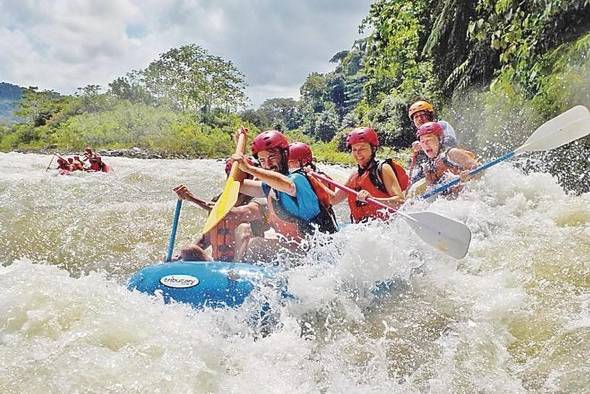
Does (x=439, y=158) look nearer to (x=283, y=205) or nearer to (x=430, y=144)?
(x=430, y=144)

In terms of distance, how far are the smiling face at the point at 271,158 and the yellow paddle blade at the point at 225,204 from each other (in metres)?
0.36

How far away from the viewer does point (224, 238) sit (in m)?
4.25

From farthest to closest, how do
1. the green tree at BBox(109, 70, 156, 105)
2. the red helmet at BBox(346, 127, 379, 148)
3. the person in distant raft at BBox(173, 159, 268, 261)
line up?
1. the green tree at BBox(109, 70, 156, 105)
2. the red helmet at BBox(346, 127, 379, 148)
3. the person in distant raft at BBox(173, 159, 268, 261)

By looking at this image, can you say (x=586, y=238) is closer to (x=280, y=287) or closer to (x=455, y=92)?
(x=280, y=287)

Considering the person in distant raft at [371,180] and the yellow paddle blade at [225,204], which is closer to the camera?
the yellow paddle blade at [225,204]

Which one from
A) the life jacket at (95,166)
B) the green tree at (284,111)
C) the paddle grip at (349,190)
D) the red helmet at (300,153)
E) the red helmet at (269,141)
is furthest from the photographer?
the green tree at (284,111)

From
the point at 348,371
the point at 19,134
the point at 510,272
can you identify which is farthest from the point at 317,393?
the point at 19,134

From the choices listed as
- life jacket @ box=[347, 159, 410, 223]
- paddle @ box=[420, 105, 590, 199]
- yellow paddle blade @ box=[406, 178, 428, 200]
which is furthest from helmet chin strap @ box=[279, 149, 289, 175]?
yellow paddle blade @ box=[406, 178, 428, 200]

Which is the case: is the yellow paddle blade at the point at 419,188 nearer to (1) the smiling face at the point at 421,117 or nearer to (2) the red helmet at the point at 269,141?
(1) the smiling face at the point at 421,117

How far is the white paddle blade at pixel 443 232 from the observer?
12.6 ft

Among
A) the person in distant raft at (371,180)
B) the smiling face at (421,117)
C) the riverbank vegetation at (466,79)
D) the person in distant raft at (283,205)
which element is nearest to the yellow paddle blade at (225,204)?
the person in distant raft at (283,205)

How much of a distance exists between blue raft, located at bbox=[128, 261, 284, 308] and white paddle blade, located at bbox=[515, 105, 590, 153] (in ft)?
8.55

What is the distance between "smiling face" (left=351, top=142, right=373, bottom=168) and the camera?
4665 millimetres

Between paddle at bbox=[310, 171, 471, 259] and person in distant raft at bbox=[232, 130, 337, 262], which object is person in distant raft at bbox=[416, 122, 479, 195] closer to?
paddle at bbox=[310, 171, 471, 259]
